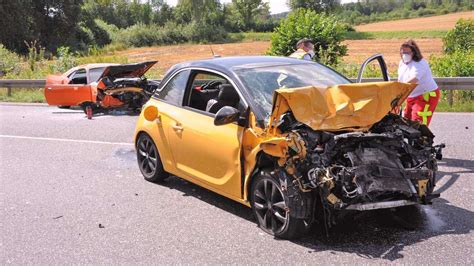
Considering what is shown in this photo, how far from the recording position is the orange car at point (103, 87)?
13.3 meters

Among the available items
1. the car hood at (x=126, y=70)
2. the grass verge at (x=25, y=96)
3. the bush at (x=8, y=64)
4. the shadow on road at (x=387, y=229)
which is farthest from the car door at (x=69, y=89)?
the bush at (x=8, y=64)

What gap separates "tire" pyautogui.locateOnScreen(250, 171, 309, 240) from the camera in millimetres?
4555

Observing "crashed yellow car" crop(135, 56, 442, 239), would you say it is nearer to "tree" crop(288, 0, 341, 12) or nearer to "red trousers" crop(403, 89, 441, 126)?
"red trousers" crop(403, 89, 441, 126)

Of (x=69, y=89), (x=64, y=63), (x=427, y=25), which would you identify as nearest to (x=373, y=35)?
(x=427, y=25)

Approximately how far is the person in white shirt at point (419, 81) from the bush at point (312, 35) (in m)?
10.5

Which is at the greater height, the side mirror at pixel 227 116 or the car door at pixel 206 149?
the side mirror at pixel 227 116

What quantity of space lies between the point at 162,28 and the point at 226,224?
71036 mm

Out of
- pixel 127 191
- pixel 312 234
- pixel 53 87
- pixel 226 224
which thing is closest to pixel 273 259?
pixel 312 234

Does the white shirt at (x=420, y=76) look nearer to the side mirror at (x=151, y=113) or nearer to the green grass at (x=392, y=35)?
the side mirror at (x=151, y=113)

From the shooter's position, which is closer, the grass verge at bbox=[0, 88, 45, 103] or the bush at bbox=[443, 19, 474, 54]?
the grass verge at bbox=[0, 88, 45, 103]

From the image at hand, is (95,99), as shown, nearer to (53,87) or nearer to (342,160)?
(53,87)

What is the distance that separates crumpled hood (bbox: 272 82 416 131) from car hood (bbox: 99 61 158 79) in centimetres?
938

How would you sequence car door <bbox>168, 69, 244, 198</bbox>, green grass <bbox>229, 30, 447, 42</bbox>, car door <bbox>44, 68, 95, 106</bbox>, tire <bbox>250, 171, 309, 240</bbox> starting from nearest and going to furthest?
tire <bbox>250, 171, 309, 240</bbox>
car door <bbox>168, 69, 244, 198</bbox>
car door <bbox>44, 68, 95, 106</bbox>
green grass <bbox>229, 30, 447, 42</bbox>

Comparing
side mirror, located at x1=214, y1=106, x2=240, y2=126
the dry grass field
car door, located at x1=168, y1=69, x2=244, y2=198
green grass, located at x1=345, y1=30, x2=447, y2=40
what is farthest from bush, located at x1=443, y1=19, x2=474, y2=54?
the dry grass field
